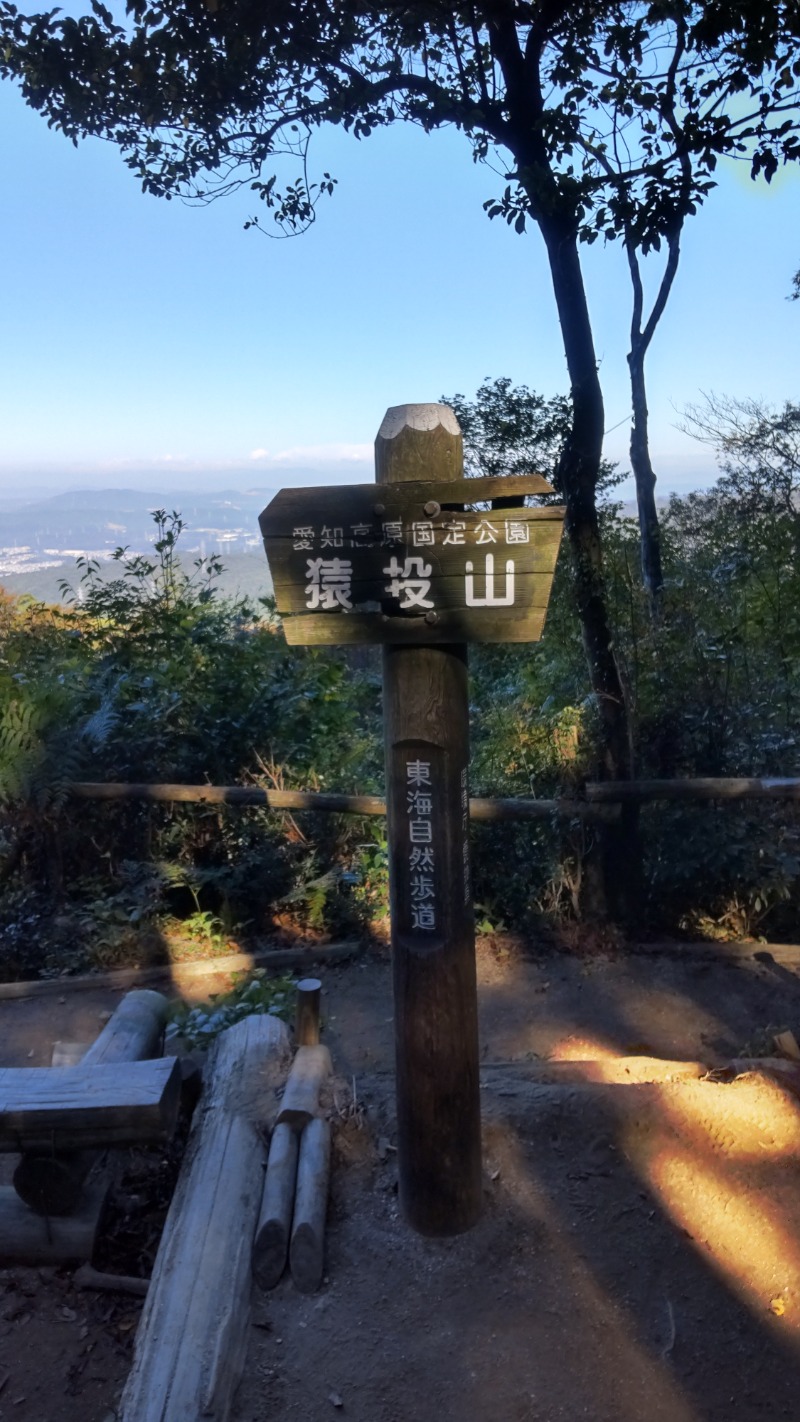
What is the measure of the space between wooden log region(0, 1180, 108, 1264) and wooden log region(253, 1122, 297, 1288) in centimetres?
81

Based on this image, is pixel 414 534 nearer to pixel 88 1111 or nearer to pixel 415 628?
pixel 415 628

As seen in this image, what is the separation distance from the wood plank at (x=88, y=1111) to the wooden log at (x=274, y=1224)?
41 cm

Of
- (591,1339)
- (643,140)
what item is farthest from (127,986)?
(643,140)

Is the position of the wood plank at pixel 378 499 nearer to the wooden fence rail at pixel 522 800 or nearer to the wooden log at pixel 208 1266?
the wooden log at pixel 208 1266

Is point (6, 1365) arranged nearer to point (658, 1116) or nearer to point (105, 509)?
point (658, 1116)

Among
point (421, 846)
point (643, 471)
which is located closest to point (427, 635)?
point (421, 846)

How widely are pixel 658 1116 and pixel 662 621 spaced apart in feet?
12.6

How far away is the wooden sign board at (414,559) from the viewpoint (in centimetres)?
246

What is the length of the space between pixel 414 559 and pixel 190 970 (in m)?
3.81

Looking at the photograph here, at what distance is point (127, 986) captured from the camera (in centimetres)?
544

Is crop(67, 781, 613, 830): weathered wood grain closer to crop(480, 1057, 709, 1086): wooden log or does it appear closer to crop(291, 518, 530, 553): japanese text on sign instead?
crop(480, 1057, 709, 1086): wooden log

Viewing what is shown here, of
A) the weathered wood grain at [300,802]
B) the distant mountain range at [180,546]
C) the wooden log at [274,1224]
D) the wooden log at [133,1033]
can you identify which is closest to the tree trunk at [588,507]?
the weathered wood grain at [300,802]

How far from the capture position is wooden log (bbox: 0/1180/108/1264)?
10.4ft

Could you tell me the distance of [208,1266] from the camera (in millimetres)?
2566
